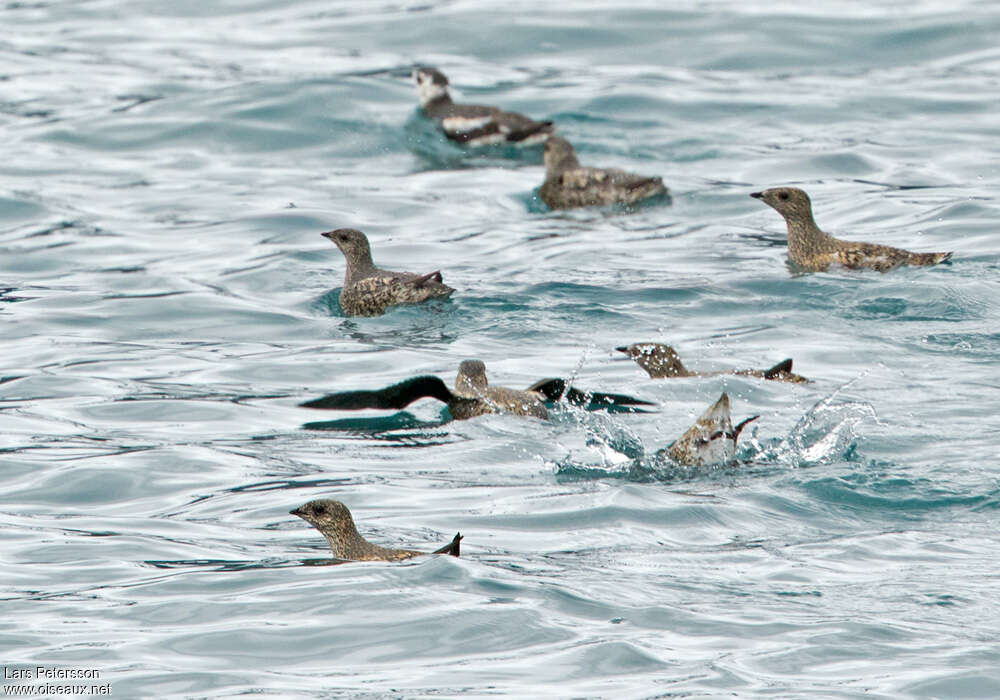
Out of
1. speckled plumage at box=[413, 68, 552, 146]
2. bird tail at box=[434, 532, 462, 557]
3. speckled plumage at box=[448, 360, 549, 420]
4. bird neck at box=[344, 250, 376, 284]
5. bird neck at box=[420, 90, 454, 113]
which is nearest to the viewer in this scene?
bird tail at box=[434, 532, 462, 557]

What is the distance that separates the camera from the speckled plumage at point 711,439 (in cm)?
1008

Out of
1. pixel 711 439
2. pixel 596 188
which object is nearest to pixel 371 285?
pixel 596 188

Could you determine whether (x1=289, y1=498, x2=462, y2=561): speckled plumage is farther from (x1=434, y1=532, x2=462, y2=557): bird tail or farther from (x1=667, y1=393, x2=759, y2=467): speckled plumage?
(x1=667, y1=393, x2=759, y2=467): speckled plumage

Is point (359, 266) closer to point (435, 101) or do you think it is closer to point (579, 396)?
point (579, 396)

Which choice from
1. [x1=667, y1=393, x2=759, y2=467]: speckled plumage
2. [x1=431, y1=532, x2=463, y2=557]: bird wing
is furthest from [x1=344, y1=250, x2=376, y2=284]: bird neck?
[x1=431, y1=532, x2=463, y2=557]: bird wing

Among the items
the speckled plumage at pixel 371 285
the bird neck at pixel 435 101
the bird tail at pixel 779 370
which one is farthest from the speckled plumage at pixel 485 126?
the bird tail at pixel 779 370

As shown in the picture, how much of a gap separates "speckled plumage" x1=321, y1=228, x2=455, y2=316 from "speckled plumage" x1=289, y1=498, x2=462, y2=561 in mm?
5621

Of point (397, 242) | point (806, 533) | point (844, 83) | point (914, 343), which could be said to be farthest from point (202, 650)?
point (844, 83)

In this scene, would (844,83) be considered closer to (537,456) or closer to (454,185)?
(454,185)

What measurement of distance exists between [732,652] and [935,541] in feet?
6.49

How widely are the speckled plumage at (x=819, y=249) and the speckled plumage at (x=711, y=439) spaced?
15.0ft

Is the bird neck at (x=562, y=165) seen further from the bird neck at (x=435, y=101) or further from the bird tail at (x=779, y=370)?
the bird tail at (x=779, y=370)

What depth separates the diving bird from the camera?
1127cm

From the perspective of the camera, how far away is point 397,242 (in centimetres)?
1716
